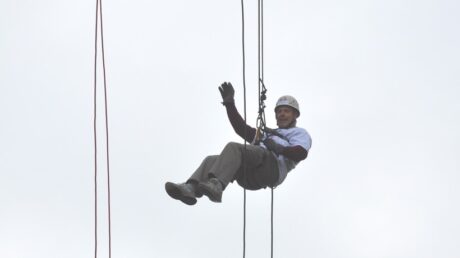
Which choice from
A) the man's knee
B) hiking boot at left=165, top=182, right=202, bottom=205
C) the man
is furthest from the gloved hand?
hiking boot at left=165, top=182, right=202, bottom=205

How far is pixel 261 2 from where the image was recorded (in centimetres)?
895

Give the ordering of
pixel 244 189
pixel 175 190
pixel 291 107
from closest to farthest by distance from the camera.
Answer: pixel 175 190 → pixel 244 189 → pixel 291 107

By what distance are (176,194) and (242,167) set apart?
31.9 inches

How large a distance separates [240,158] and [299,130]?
0.81m

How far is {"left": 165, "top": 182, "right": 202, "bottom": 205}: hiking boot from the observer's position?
7.82m

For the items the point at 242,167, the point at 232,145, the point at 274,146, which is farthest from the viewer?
the point at 274,146

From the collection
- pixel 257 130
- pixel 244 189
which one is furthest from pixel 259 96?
Result: pixel 244 189

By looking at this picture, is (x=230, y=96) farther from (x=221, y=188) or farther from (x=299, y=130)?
(x=221, y=188)

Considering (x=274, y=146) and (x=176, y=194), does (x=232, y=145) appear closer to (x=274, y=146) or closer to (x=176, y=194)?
(x=274, y=146)

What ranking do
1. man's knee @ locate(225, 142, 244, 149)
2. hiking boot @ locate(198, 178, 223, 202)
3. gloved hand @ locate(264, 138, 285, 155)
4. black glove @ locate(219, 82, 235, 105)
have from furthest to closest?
1. black glove @ locate(219, 82, 235, 105)
2. gloved hand @ locate(264, 138, 285, 155)
3. man's knee @ locate(225, 142, 244, 149)
4. hiking boot @ locate(198, 178, 223, 202)

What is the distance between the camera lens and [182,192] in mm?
7832

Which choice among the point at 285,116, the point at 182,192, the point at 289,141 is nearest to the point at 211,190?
the point at 182,192

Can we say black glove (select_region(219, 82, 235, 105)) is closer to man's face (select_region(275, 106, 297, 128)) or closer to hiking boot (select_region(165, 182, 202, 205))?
man's face (select_region(275, 106, 297, 128))

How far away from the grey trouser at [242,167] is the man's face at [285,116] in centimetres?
55
